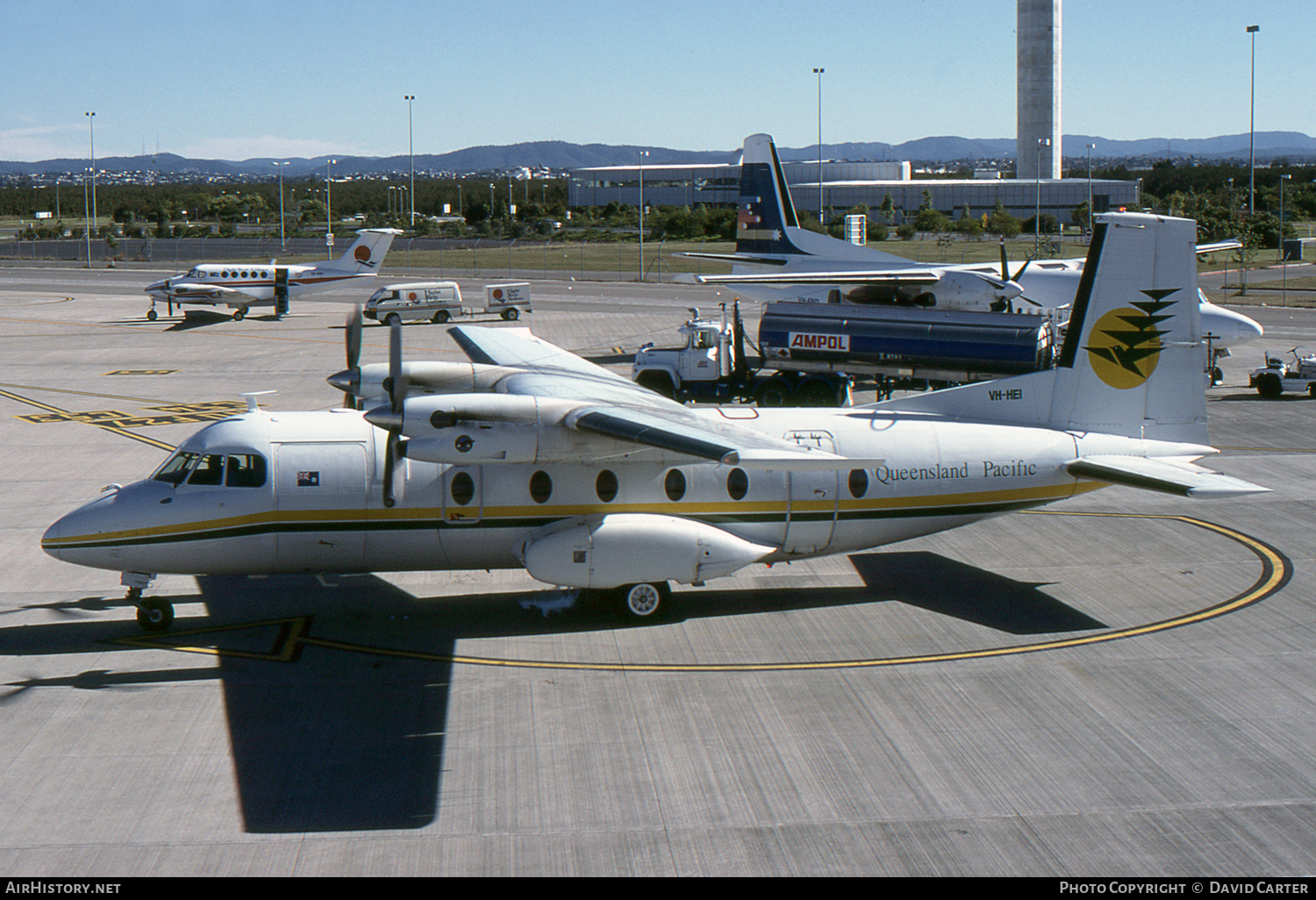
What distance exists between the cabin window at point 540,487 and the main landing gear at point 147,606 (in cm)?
616

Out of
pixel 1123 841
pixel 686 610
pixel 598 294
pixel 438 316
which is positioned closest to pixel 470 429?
pixel 686 610

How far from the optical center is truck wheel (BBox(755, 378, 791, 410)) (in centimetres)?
3947

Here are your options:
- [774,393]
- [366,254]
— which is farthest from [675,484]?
[366,254]

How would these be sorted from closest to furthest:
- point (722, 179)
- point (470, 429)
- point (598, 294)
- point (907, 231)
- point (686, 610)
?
point (470, 429) → point (686, 610) → point (598, 294) → point (907, 231) → point (722, 179)

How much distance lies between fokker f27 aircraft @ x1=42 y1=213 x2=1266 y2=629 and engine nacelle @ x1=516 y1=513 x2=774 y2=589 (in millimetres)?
34

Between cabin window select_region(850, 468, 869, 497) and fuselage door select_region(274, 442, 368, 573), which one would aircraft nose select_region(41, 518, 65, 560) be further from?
cabin window select_region(850, 468, 869, 497)

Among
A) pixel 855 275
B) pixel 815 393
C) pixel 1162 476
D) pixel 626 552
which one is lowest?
pixel 626 552

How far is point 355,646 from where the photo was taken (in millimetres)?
18094

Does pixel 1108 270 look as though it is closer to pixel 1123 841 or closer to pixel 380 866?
pixel 1123 841

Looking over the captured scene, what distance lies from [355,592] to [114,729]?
6166 millimetres

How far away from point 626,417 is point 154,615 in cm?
880

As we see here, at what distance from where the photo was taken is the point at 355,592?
20.9 meters

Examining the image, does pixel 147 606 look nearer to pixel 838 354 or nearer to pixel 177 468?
pixel 177 468

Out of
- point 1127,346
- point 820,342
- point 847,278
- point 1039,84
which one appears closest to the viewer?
point 1127,346
